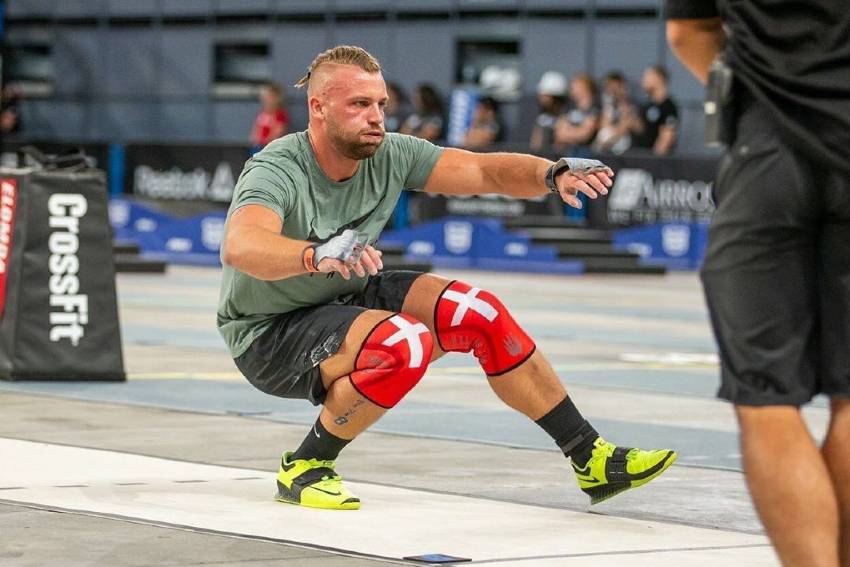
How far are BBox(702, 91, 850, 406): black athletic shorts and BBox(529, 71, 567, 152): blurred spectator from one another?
1815 cm

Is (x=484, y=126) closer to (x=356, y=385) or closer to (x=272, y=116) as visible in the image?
(x=272, y=116)

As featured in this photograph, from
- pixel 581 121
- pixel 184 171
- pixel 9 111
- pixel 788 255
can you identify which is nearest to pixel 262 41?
pixel 9 111

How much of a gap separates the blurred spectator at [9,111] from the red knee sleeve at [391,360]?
25.5 metres

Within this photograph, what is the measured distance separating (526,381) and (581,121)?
673 inches

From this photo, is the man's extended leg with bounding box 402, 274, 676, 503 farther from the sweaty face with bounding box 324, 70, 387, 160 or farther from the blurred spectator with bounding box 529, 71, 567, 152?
the blurred spectator with bounding box 529, 71, 567, 152

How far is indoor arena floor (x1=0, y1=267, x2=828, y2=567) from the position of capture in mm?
5004

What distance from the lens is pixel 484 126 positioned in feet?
80.0

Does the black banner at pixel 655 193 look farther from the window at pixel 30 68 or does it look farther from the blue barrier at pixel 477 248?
the window at pixel 30 68

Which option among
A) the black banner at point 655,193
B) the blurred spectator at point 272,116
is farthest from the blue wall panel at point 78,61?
the black banner at point 655,193

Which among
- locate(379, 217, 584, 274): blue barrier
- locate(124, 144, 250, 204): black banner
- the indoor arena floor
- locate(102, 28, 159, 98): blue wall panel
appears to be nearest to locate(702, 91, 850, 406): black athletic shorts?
the indoor arena floor

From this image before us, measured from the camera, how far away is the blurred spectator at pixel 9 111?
1190 inches

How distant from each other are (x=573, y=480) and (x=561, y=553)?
1.45 meters

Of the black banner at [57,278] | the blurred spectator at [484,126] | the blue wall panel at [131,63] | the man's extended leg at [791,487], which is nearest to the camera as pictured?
the man's extended leg at [791,487]

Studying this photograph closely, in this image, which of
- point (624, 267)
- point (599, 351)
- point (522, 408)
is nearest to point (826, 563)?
point (522, 408)
